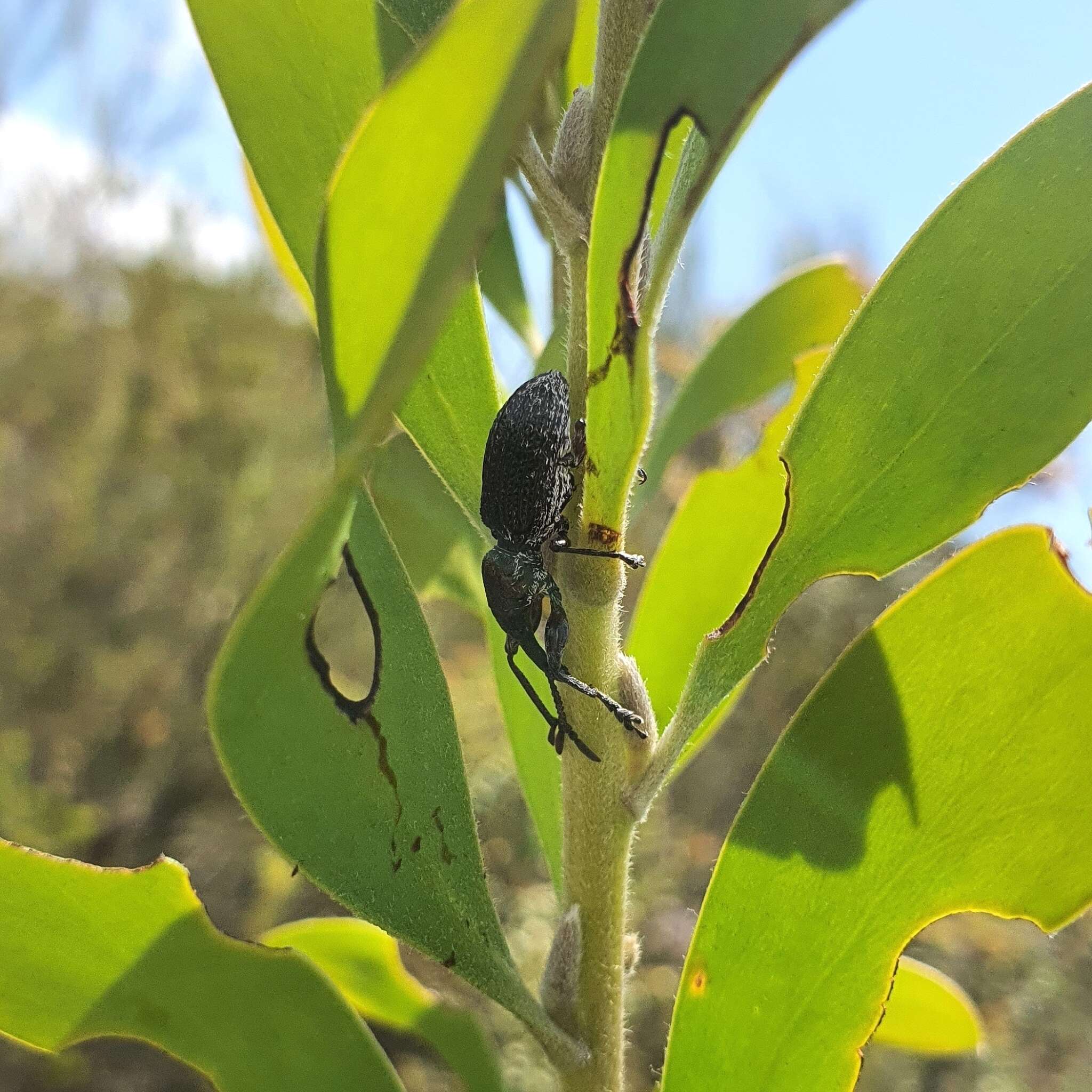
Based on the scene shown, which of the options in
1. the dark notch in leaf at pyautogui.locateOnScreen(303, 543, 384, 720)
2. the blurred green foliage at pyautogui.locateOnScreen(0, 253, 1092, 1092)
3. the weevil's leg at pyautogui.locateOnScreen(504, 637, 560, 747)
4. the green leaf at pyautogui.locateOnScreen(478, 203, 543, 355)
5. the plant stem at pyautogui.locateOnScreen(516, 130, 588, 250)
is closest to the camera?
the dark notch in leaf at pyautogui.locateOnScreen(303, 543, 384, 720)

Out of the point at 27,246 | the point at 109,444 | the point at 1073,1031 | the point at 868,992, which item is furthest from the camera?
the point at 27,246

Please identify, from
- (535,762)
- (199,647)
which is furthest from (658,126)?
(199,647)

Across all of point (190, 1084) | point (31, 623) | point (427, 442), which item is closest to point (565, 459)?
point (427, 442)

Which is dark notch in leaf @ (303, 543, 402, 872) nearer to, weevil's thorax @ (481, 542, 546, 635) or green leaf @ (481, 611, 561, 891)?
weevil's thorax @ (481, 542, 546, 635)

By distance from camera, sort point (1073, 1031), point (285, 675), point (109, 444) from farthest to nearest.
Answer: point (109, 444) < point (1073, 1031) < point (285, 675)

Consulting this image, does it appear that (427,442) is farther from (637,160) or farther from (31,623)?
(31,623)

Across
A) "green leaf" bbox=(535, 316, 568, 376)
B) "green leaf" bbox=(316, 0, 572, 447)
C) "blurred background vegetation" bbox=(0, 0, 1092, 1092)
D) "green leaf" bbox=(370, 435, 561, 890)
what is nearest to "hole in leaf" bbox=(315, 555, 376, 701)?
"blurred background vegetation" bbox=(0, 0, 1092, 1092)

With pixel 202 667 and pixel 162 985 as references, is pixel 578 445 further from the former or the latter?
pixel 202 667

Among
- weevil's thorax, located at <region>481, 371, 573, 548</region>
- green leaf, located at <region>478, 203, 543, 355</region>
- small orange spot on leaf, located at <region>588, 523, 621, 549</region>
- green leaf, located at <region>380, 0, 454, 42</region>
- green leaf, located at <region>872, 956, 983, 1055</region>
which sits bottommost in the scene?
green leaf, located at <region>872, 956, 983, 1055</region>
